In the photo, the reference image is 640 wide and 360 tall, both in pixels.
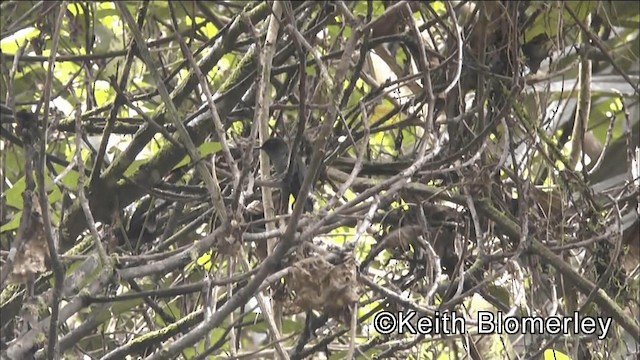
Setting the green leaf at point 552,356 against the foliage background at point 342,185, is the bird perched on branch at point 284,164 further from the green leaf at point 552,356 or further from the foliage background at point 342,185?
the green leaf at point 552,356

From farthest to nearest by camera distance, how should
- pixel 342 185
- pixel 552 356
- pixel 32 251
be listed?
pixel 552 356 → pixel 342 185 → pixel 32 251

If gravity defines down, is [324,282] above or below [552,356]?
above

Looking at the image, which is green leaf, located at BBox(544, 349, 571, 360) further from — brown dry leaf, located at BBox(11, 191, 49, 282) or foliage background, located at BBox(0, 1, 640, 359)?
brown dry leaf, located at BBox(11, 191, 49, 282)

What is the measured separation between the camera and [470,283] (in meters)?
1.56

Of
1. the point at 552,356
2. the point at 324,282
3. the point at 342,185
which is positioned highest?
the point at 342,185

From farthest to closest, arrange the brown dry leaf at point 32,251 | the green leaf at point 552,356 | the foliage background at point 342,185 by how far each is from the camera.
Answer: the green leaf at point 552,356 < the foliage background at point 342,185 < the brown dry leaf at point 32,251

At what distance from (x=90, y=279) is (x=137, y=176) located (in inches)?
11.9

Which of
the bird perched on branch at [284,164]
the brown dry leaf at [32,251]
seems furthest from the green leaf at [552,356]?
the brown dry leaf at [32,251]

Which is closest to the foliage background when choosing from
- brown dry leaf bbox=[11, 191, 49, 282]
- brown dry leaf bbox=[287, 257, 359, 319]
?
brown dry leaf bbox=[287, 257, 359, 319]

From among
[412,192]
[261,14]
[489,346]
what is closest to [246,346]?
[489,346]

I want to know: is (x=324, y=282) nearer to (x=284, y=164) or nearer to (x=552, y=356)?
(x=284, y=164)

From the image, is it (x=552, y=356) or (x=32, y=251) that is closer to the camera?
(x=32, y=251)

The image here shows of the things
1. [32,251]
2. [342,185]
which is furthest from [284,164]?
[32,251]

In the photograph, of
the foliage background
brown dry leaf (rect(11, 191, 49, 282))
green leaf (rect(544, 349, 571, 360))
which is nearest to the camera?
brown dry leaf (rect(11, 191, 49, 282))
